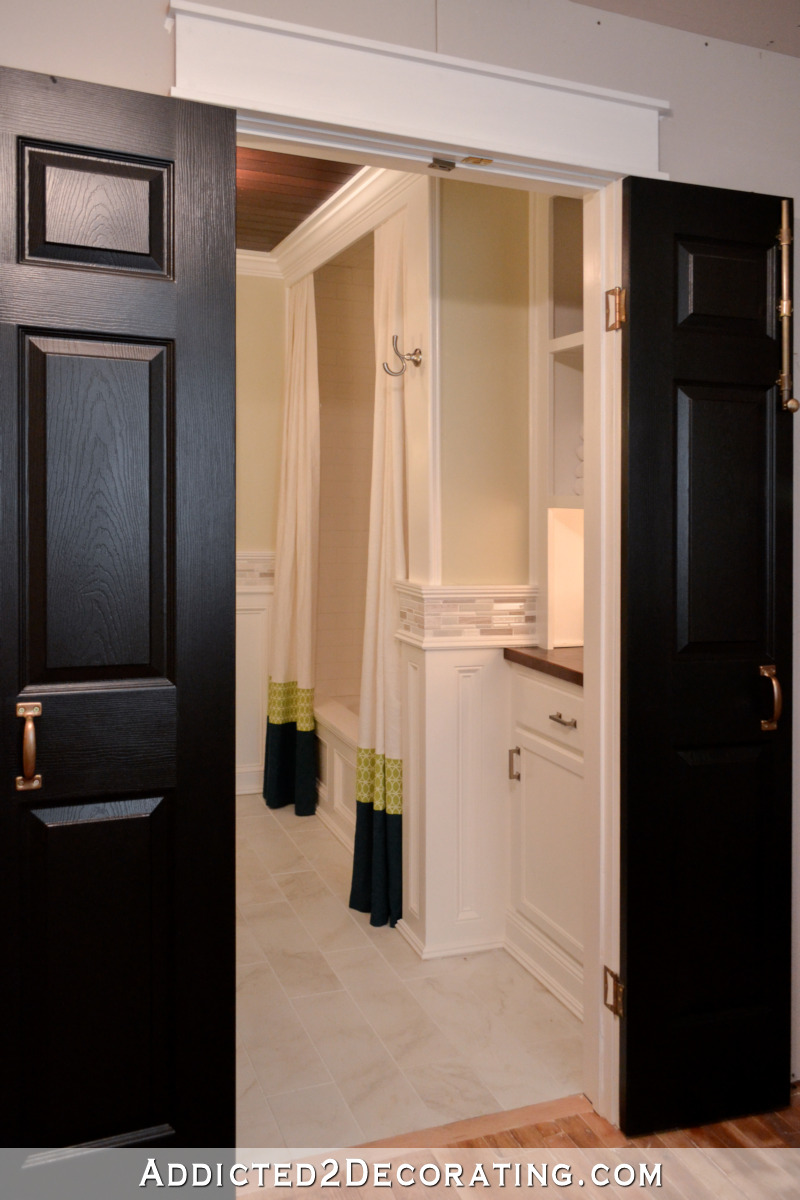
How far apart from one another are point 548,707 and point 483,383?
1055 mm

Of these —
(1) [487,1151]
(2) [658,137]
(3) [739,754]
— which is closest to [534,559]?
(3) [739,754]

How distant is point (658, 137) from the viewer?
2.15m

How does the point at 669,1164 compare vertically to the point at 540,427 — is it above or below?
below

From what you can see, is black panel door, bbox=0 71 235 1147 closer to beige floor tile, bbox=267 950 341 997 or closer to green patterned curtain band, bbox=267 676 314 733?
beige floor tile, bbox=267 950 341 997

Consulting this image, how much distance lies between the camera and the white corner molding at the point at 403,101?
1.74m

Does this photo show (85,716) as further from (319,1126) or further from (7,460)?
(319,1126)

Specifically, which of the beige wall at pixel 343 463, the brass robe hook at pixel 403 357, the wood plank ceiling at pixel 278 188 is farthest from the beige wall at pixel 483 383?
the beige wall at pixel 343 463

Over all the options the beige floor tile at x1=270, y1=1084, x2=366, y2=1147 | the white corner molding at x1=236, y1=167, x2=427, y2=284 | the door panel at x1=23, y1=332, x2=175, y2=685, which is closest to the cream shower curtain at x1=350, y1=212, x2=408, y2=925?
the white corner molding at x1=236, y1=167, x2=427, y2=284

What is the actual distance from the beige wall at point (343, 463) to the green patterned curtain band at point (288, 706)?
35 cm

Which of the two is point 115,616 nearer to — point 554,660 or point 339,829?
point 554,660

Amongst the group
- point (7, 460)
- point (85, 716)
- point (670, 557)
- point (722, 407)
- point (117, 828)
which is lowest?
point (117, 828)

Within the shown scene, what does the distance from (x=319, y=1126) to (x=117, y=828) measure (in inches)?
39.5

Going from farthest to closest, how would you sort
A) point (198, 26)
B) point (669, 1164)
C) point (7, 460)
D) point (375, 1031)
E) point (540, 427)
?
1. point (540, 427)
2. point (375, 1031)
3. point (669, 1164)
4. point (198, 26)
5. point (7, 460)

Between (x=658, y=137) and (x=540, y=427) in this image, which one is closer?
(x=658, y=137)
